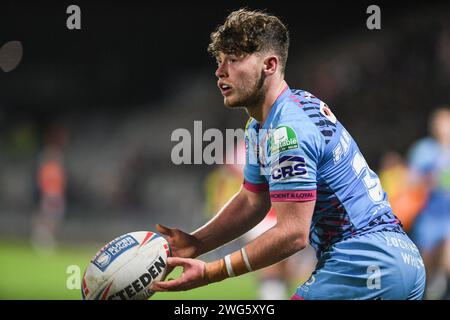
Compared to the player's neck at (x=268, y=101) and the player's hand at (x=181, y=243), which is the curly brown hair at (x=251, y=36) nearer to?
the player's neck at (x=268, y=101)

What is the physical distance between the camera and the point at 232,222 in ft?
12.0

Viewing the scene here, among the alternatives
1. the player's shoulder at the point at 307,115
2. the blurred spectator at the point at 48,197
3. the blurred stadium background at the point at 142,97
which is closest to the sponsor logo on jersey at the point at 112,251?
the player's shoulder at the point at 307,115

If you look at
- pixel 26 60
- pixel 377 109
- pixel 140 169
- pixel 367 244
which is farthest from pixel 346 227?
pixel 26 60

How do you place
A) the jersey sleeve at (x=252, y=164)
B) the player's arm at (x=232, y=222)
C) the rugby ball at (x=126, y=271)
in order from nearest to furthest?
the rugby ball at (x=126, y=271), the jersey sleeve at (x=252, y=164), the player's arm at (x=232, y=222)

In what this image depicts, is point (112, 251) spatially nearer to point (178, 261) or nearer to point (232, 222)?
point (178, 261)

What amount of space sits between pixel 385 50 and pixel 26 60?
10.5 meters

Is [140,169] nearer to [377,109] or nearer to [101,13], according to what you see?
[101,13]

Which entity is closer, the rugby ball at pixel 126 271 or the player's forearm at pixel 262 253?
the player's forearm at pixel 262 253

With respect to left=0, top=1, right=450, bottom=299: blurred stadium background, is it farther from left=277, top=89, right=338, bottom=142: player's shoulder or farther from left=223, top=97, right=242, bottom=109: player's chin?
left=277, top=89, right=338, bottom=142: player's shoulder

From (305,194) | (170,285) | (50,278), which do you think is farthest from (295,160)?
(50,278)

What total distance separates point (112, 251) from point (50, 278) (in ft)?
22.7

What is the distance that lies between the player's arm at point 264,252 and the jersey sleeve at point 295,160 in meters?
0.05

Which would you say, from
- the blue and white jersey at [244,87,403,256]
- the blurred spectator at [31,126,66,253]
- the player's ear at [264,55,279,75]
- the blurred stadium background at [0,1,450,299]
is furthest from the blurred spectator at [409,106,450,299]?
the blurred spectator at [31,126,66,253]

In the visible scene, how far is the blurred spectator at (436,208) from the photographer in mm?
6941
